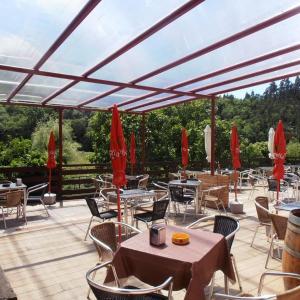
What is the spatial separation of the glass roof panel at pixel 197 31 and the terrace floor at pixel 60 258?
2826 mm

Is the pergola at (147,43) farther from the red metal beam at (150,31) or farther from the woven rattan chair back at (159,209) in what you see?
the woven rattan chair back at (159,209)

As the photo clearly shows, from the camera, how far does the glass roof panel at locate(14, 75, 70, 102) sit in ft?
20.0

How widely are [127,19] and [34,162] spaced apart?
7.12m

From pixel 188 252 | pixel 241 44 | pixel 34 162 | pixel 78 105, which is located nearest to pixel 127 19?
pixel 241 44

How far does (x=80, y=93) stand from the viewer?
735 cm

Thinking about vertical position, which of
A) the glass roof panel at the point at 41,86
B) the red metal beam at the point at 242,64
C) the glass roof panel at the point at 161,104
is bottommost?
the glass roof panel at the point at 161,104

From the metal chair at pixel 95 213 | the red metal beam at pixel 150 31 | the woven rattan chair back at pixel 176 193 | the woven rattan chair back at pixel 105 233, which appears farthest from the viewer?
the woven rattan chair back at pixel 176 193

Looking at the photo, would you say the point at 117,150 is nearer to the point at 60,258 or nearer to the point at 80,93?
the point at 60,258


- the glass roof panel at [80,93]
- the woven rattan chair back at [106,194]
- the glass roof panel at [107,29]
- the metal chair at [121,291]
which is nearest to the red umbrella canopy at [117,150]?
the glass roof panel at [107,29]

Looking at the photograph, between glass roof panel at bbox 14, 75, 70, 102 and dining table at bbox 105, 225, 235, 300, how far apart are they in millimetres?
4291

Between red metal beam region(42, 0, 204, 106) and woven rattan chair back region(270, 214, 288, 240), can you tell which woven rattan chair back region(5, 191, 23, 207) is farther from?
woven rattan chair back region(270, 214, 288, 240)

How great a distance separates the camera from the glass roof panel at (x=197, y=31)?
11.0 ft

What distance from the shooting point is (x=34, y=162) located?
964 cm

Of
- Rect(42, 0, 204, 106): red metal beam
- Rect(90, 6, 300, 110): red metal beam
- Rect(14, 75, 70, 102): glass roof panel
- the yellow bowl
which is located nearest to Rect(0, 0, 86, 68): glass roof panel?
Rect(42, 0, 204, 106): red metal beam
